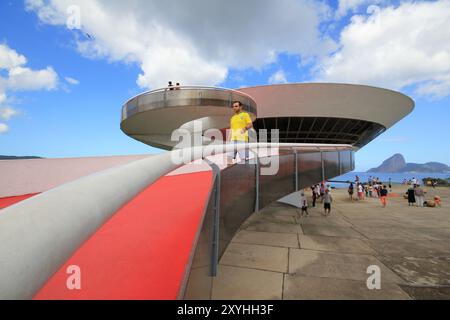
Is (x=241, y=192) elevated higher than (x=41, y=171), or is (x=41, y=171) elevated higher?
(x=41, y=171)

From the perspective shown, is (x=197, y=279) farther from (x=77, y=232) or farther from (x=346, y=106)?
(x=346, y=106)

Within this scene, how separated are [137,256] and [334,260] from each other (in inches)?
246

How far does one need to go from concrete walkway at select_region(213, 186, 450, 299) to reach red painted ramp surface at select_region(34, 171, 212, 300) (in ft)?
8.58

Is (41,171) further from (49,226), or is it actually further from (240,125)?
(49,226)

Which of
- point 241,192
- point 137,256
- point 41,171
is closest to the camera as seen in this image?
point 137,256

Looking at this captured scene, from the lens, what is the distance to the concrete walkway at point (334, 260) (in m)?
5.32

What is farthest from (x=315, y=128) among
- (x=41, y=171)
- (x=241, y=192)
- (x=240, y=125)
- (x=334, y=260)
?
(x=41, y=171)

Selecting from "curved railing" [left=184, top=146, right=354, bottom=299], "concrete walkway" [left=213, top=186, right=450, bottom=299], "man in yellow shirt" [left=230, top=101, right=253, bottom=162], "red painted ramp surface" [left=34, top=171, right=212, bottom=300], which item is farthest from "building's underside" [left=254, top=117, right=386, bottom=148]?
"red painted ramp surface" [left=34, top=171, right=212, bottom=300]

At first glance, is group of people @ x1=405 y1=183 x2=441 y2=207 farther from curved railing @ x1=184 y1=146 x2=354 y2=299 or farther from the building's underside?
the building's underside

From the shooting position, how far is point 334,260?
7.05m

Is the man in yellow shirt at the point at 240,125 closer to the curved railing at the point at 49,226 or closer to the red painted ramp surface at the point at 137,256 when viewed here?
the red painted ramp surface at the point at 137,256

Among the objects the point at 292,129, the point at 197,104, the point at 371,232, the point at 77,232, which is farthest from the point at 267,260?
the point at 292,129

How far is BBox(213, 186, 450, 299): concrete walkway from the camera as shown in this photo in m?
5.32

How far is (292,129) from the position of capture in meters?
34.1
